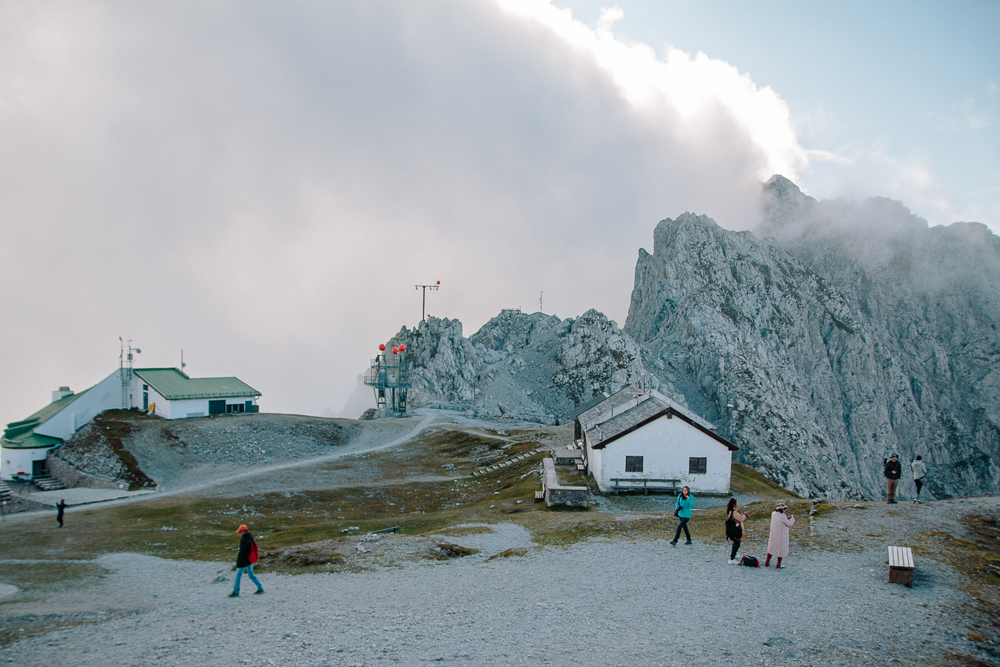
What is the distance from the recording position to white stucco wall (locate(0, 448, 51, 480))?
6062 cm

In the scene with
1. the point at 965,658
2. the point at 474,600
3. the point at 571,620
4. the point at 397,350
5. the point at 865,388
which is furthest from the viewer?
the point at 865,388

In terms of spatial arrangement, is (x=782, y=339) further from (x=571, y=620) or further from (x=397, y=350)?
(x=571, y=620)

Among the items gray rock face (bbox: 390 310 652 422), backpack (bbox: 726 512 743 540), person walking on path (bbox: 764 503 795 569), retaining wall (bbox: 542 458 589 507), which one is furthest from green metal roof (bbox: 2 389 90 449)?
person walking on path (bbox: 764 503 795 569)

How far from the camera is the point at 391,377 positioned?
104 metres

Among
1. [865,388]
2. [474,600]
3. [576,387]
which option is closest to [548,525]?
[474,600]

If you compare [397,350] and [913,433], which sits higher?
[397,350]

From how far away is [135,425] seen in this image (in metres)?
65.5

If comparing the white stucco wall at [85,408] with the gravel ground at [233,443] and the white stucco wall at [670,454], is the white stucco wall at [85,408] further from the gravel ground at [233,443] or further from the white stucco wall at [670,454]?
the white stucco wall at [670,454]

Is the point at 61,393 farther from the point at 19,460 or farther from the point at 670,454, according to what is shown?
the point at 670,454

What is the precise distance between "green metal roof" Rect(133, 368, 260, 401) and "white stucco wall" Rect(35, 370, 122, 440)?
11.1 ft

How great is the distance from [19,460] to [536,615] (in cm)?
6982

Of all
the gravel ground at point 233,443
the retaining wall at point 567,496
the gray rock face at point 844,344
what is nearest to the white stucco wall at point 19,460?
the gravel ground at point 233,443

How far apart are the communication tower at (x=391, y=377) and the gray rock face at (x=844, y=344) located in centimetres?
7102

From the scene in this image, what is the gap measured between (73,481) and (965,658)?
70629 millimetres
